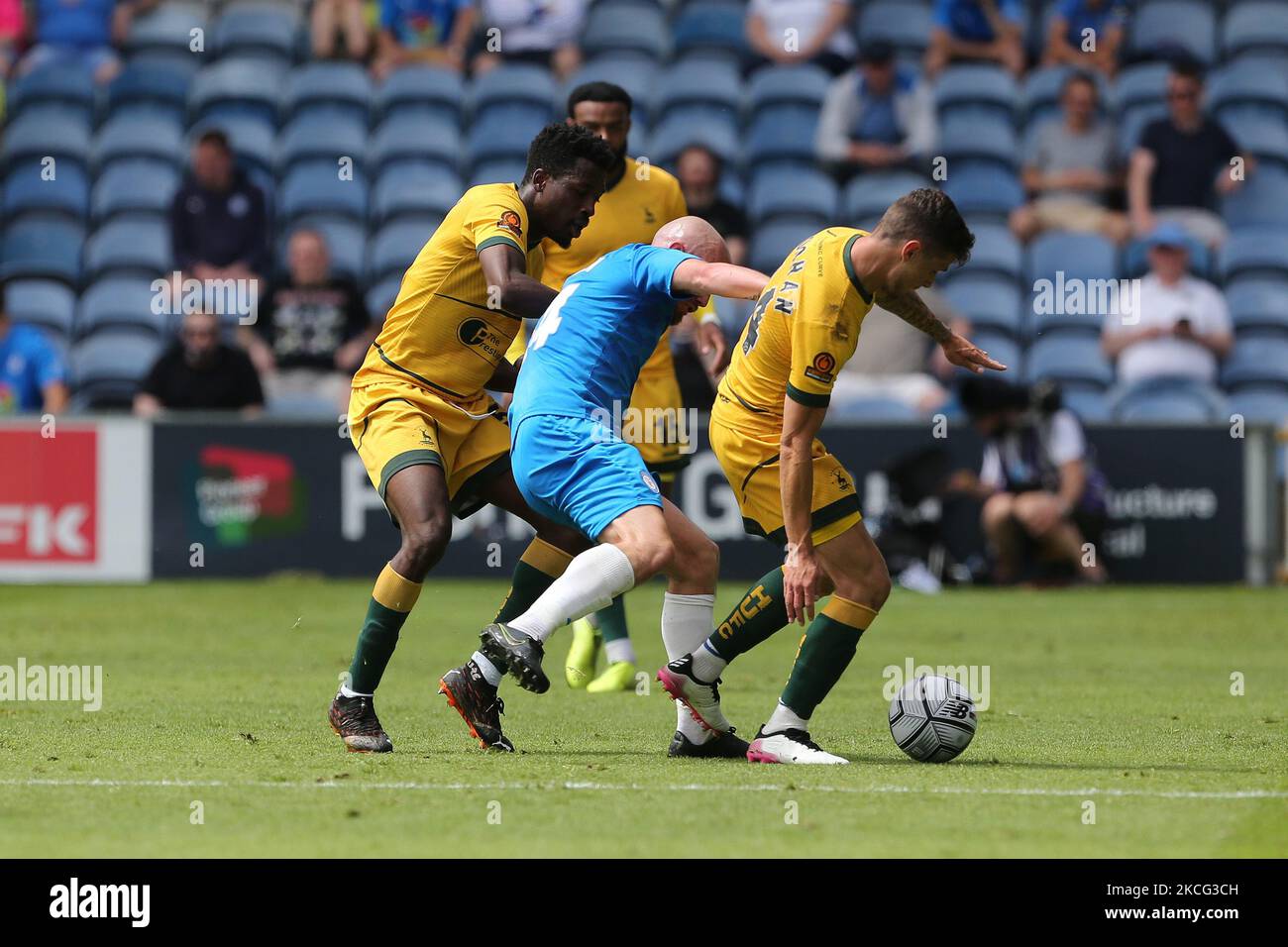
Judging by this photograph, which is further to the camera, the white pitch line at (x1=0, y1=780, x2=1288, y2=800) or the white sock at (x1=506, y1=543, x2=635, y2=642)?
the white sock at (x1=506, y1=543, x2=635, y2=642)

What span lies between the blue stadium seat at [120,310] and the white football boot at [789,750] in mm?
12001

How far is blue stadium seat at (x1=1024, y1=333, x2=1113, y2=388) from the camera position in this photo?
16969mm

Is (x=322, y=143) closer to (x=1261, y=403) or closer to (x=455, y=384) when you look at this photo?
(x=1261, y=403)

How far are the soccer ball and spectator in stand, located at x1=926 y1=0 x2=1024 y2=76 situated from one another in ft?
42.3

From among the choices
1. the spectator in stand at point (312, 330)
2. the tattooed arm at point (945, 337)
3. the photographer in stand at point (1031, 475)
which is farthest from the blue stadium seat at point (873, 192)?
the tattooed arm at point (945, 337)

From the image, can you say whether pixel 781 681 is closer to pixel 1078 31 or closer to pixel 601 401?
pixel 601 401

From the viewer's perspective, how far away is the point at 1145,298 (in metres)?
16.6

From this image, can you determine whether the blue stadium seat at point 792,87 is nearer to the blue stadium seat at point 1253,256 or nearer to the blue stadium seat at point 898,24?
the blue stadium seat at point 898,24

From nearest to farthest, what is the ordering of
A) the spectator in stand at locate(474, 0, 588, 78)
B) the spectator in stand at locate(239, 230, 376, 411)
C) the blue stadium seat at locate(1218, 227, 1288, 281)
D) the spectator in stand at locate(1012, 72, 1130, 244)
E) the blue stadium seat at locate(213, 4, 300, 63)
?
1. the spectator in stand at locate(239, 230, 376, 411)
2. the blue stadium seat at locate(1218, 227, 1288, 281)
3. the spectator in stand at locate(1012, 72, 1130, 244)
4. the spectator in stand at locate(474, 0, 588, 78)
5. the blue stadium seat at locate(213, 4, 300, 63)

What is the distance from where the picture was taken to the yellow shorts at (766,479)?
6.92 metres

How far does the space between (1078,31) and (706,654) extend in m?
13.4

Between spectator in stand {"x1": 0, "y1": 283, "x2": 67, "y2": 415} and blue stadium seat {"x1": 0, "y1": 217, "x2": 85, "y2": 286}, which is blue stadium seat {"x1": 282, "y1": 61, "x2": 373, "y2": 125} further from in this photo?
spectator in stand {"x1": 0, "y1": 283, "x2": 67, "y2": 415}

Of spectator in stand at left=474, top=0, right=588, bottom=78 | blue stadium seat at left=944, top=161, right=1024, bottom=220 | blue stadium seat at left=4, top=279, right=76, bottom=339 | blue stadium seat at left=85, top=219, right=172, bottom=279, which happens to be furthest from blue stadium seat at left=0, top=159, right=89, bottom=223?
blue stadium seat at left=944, top=161, right=1024, bottom=220
